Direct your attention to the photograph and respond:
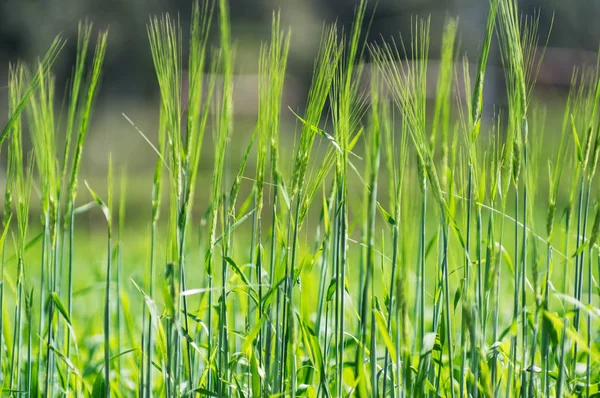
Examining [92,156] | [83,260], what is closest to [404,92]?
[83,260]

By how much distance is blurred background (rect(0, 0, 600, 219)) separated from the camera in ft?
20.7

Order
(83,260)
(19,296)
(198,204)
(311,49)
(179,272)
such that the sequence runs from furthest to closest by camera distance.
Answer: (311,49), (198,204), (83,260), (19,296), (179,272)

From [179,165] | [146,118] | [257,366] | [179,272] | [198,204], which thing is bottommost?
[198,204]

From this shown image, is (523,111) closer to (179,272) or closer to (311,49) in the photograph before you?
(179,272)

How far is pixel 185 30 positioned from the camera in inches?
326

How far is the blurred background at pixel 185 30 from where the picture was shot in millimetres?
6320

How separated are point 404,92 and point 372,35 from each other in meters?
7.49

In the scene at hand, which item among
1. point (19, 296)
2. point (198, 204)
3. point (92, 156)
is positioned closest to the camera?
point (19, 296)

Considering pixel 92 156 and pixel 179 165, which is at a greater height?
pixel 179 165

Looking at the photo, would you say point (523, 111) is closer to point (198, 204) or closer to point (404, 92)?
point (404, 92)

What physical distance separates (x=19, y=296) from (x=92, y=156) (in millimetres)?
6005

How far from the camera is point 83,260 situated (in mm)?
3713

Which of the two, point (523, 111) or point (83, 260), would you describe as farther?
point (83, 260)

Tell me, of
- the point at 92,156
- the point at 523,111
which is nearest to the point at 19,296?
the point at 523,111
